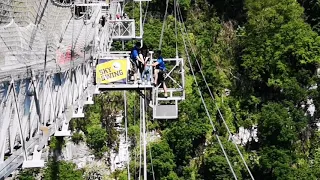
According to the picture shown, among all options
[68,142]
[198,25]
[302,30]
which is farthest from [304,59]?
[68,142]

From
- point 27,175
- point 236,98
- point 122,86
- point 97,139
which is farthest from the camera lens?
point 236,98

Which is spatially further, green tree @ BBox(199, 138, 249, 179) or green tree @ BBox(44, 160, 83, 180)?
green tree @ BBox(44, 160, 83, 180)

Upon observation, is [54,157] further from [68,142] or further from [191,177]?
[191,177]

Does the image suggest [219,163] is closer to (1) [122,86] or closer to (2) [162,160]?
(2) [162,160]

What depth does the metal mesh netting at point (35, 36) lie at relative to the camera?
15.9ft

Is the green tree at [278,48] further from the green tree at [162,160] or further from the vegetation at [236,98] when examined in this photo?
the green tree at [162,160]

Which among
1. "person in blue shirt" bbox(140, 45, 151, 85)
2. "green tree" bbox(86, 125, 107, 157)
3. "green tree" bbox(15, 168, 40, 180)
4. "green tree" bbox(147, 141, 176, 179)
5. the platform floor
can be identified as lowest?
"green tree" bbox(15, 168, 40, 180)

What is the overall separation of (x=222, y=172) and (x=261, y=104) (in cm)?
383

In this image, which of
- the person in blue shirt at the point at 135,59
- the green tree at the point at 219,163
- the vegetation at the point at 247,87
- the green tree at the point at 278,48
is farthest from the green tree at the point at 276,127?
the person in blue shirt at the point at 135,59

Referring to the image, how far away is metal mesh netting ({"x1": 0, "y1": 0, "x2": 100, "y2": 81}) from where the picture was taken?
486 centimetres

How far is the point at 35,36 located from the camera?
225 inches

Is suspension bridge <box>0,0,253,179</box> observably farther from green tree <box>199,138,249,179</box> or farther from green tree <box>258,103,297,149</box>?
green tree <box>258,103,297,149</box>

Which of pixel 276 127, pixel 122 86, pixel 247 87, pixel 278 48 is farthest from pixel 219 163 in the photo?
pixel 122 86

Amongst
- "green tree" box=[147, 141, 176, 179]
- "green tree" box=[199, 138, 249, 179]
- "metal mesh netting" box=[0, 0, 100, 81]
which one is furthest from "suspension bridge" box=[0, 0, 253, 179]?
"green tree" box=[199, 138, 249, 179]
